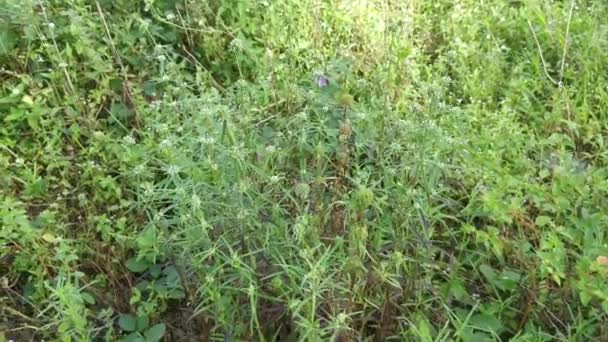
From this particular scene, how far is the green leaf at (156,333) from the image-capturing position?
240 cm

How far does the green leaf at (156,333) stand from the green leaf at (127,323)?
0.06m

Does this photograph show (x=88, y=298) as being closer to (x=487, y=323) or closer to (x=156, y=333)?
(x=156, y=333)

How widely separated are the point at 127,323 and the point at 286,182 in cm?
67

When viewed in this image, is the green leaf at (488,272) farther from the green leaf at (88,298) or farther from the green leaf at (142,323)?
the green leaf at (88,298)

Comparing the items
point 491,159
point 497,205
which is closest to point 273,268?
point 497,205

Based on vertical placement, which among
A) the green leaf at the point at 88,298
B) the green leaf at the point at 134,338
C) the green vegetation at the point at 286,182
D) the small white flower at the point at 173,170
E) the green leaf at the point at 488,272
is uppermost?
the small white flower at the point at 173,170

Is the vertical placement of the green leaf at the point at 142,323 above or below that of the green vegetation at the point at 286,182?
below

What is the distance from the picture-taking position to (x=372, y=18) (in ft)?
12.7

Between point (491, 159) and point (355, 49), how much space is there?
1.11 metres

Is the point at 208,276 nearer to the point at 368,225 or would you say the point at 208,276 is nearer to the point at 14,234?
the point at 368,225

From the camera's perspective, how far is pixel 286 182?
258cm

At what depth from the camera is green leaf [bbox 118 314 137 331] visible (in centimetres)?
246

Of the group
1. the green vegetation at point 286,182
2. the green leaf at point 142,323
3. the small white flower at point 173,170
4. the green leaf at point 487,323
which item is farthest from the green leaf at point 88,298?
the green leaf at point 487,323

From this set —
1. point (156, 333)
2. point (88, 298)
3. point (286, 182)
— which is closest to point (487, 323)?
point (286, 182)
